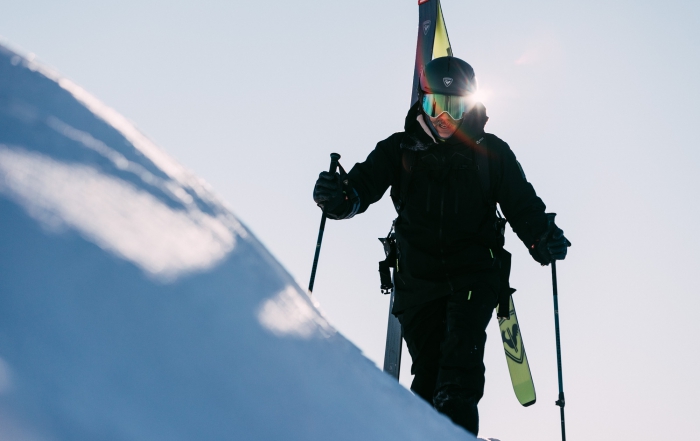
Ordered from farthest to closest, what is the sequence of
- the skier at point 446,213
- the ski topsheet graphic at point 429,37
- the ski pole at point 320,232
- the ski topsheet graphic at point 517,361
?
the ski topsheet graphic at point 429,37
the ski topsheet graphic at point 517,361
the ski pole at point 320,232
the skier at point 446,213

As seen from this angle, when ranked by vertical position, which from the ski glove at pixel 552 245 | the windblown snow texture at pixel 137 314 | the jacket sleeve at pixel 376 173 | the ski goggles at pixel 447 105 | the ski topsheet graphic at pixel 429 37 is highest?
the ski topsheet graphic at pixel 429 37

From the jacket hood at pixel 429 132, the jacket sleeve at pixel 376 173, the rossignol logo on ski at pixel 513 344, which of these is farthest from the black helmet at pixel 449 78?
the rossignol logo on ski at pixel 513 344

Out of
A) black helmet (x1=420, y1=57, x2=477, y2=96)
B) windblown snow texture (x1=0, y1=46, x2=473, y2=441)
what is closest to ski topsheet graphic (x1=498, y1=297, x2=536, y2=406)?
black helmet (x1=420, y1=57, x2=477, y2=96)

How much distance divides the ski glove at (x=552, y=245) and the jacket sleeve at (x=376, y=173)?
0.79m

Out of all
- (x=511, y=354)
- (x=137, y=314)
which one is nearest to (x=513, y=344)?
(x=511, y=354)

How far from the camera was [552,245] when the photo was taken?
3113 mm

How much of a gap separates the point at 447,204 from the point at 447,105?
1.92 feet

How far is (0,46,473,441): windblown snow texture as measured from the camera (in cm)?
46

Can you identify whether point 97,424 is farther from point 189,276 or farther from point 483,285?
point 483,285

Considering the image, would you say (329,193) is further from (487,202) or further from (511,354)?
(511,354)

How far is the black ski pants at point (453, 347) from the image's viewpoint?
2.71 m

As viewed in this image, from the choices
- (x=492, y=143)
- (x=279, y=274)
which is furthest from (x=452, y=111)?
(x=279, y=274)

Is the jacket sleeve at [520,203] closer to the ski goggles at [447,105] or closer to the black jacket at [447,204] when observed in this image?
the black jacket at [447,204]

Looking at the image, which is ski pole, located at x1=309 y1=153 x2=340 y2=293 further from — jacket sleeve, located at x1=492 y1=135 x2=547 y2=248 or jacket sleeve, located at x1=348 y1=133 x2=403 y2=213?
jacket sleeve, located at x1=492 y1=135 x2=547 y2=248
